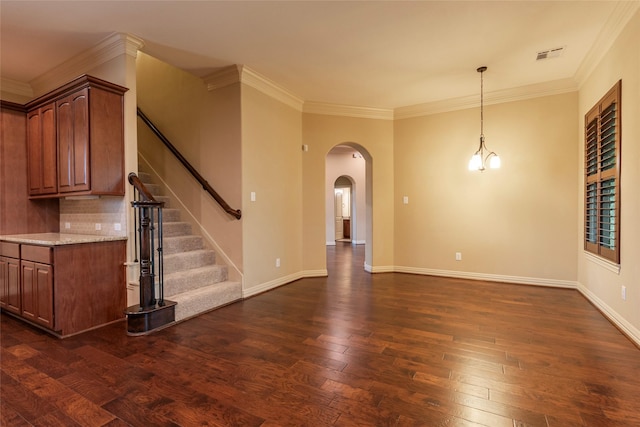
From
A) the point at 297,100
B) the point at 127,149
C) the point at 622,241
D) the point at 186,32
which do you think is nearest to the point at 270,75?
the point at 297,100

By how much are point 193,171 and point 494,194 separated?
14.4 feet

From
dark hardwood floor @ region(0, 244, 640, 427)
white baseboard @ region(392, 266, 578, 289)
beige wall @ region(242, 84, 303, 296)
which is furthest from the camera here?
white baseboard @ region(392, 266, 578, 289)

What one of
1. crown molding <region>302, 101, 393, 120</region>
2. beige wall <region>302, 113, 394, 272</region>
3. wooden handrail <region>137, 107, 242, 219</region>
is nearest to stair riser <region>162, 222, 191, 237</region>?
wooden handrail <region>137, 107, 242, 219</region>

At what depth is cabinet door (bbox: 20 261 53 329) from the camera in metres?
2.81

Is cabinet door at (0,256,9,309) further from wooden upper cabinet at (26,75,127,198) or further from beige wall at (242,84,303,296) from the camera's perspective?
beige wall at (242,84,303,296)

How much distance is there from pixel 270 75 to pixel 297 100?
91cm

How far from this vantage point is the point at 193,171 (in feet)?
13.6

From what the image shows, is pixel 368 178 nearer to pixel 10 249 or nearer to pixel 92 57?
pixel 92 57

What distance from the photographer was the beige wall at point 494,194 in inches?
175

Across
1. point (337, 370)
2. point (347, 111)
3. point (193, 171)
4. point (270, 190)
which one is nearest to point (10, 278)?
point (193, 171)

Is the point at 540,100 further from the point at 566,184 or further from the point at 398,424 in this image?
the point at 398,424

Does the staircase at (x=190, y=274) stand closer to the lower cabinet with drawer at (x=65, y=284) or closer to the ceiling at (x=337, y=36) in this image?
the lower cabinet with drawer at (x=65, y=284)

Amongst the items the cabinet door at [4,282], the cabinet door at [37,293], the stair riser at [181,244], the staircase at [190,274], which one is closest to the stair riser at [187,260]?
the staircase at [190,274]

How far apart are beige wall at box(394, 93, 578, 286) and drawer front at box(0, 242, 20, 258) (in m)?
5.01
